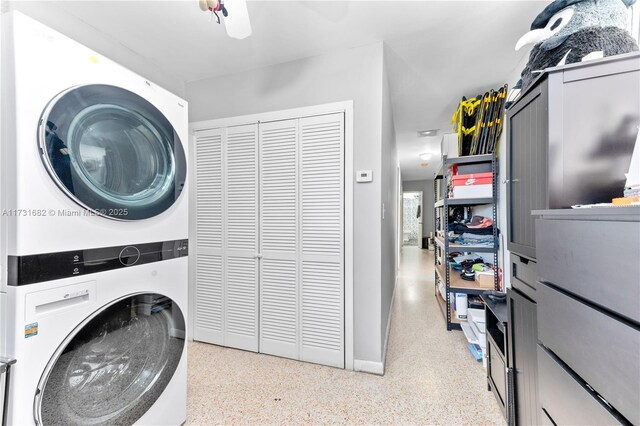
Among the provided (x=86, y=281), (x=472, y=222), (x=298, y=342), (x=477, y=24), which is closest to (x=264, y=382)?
(x=298, y=342)

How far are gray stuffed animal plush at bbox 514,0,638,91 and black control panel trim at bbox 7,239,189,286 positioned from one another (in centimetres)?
167

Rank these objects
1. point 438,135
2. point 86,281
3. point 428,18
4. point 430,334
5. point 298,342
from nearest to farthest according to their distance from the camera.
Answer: point 86,281 < point 428,18 < point 298,342 < point 430,334 < point 438,135

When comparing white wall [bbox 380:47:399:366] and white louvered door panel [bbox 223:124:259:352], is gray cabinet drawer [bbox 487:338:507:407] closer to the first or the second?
white wall [bbox 380:47:399:366]

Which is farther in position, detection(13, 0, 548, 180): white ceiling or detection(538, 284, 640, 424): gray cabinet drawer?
detection(13, 0, 548, 180): white ceiling

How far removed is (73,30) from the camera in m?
1.69

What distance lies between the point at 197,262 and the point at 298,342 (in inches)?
45.5

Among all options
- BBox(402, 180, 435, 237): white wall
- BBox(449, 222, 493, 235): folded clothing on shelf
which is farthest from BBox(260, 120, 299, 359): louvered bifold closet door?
BBox(402, 180, 435, 237): white wall

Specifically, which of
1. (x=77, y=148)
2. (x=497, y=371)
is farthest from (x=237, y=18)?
(x=497, y=371)

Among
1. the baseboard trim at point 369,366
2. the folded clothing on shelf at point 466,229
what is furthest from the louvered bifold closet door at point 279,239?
the folded clothing on shelf at point 466,229

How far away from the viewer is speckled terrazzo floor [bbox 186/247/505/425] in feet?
4.93

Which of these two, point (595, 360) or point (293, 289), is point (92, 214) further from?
point (595, 360)

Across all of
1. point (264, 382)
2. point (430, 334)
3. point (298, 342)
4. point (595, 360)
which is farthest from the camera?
point (430, 334)

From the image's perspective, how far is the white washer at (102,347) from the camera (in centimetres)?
80

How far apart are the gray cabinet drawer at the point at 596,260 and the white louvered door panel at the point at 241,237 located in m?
1.89
